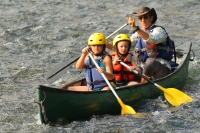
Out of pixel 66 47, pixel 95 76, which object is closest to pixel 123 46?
pixel 95 76

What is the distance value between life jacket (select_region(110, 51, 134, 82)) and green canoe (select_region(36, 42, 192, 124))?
1.39 ft

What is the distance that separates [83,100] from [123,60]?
1205 mm

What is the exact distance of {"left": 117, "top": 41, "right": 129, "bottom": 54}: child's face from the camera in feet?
25.6

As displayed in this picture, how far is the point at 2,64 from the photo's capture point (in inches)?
429

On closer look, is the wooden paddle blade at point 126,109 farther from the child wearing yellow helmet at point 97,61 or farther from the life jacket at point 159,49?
the life jacket at point 159,49

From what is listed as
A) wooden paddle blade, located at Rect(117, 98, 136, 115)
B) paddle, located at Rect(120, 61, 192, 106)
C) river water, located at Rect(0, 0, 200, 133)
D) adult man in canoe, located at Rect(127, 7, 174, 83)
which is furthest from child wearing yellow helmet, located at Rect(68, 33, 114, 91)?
paddle, located at Rect(120, 61, 192, 106)

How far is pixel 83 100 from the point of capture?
704 cm

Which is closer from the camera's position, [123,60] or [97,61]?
Answer: [97,61]

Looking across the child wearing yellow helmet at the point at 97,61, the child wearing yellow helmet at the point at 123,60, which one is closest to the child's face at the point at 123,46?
the child wearing yellow helmet at the point at 123,60

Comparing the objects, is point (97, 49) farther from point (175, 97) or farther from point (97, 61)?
point (175, 97)

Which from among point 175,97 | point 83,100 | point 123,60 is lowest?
point 175,97

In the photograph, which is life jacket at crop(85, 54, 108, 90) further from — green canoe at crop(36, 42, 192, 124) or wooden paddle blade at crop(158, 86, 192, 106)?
wooden paddle blade at crop(158, 86, 192, 106)

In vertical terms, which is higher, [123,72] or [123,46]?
[123,46]

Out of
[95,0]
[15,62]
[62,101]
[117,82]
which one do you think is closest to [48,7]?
[95,0]
